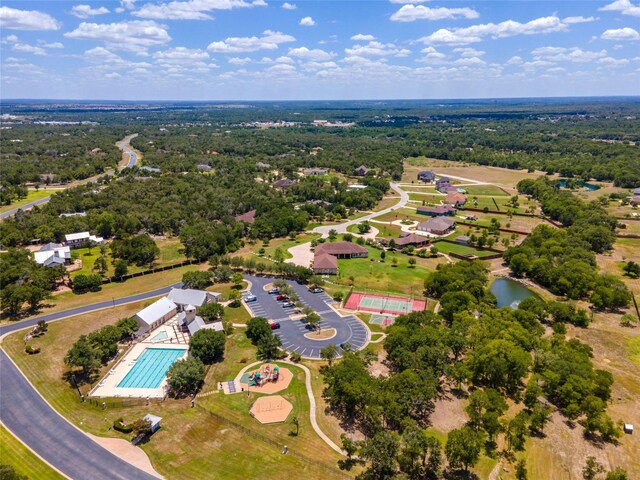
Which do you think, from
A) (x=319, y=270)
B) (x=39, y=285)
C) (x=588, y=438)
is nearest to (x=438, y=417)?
(x=588, y=438)

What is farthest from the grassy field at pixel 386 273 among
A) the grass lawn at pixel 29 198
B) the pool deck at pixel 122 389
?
the grass lawn at pixel 29 198

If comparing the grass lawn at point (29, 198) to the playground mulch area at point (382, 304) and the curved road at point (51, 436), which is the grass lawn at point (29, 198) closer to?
the curved road at point (51, 436)

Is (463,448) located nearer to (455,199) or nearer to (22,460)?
(22,460)

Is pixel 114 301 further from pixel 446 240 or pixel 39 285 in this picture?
pixel 446 240

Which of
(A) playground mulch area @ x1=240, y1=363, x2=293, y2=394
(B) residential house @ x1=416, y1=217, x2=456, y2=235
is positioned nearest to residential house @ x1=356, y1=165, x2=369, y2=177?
(B) residential house @ x1=416, y1=217, x2=456, y2=235

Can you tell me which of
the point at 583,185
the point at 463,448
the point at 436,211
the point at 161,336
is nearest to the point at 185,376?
the point at 161,336

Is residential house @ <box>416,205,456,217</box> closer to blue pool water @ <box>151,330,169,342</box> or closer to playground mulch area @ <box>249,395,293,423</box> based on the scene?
blue pool water @ <box>151,330,169,342</box>
